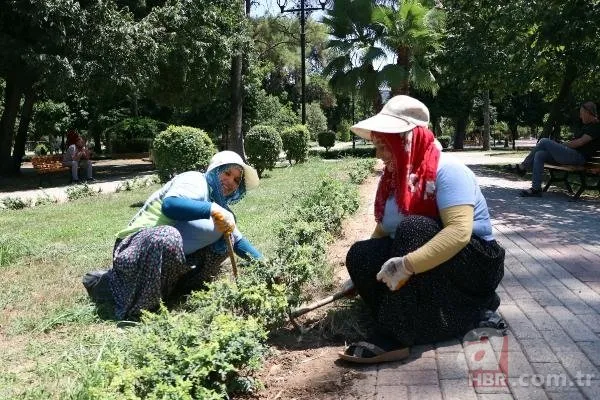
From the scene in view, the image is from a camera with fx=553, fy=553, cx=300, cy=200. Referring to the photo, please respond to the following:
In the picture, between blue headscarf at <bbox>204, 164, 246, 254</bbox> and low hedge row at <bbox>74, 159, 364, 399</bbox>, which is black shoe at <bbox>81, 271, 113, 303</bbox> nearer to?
low hedge row at <bbox>74, 159, 364, 399</bbox>

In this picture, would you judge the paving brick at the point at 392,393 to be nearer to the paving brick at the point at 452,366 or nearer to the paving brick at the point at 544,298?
the paving brick at the point at 452,366

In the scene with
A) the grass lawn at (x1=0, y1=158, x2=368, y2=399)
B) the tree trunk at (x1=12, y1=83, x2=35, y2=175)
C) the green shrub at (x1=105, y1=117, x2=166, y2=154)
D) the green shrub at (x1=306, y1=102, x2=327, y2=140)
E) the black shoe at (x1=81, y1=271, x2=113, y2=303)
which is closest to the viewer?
the grass lawn at (x1=0, y1=158, x2=368, y2=399)

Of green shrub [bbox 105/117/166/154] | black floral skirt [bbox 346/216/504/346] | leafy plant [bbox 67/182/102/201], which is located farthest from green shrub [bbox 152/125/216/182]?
green shrub [bbox 105/117/166/154]

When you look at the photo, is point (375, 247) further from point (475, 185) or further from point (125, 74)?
point (125, 74)

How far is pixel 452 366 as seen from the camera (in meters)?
2.79

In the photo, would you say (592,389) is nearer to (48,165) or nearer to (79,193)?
(79,193)

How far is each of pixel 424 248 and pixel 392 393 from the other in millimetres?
698

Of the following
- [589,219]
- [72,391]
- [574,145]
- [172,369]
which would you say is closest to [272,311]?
[172,369]

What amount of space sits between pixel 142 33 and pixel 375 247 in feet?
48.7

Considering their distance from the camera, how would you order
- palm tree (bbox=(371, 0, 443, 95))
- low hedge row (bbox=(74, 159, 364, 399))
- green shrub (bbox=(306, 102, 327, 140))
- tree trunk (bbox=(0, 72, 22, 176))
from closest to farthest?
1. low hedge row (bbox=(74, 159, 364, 399))
2. palm tree (bbox=(371, 0, 443, 95))
3. tree trunk (bbox=(0, 72, 22, 176))
4. green shrub (bbox=(306, 102, 327, 140))

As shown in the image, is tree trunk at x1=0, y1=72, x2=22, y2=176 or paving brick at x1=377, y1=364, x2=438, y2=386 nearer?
paving brick at x1=377, y1=364, x2=438, y2=386

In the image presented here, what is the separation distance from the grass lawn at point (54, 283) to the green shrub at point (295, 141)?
31.7ft

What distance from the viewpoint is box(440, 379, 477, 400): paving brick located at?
97.7 inches

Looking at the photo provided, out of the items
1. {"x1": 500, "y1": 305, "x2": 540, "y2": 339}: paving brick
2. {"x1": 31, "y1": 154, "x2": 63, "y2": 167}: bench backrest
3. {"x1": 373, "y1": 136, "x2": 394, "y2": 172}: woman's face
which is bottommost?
{"x1": 500, "y1": 305, "x2": 540, "y2": 339}: paving brick
